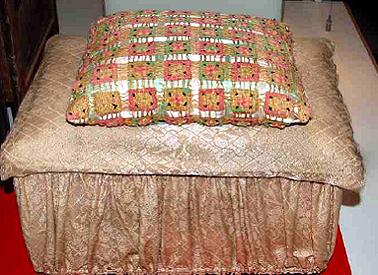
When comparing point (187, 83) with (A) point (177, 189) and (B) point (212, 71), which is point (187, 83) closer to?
(B) point (212, 71)

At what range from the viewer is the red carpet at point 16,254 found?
2.61m

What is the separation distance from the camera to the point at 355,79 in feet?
12.6

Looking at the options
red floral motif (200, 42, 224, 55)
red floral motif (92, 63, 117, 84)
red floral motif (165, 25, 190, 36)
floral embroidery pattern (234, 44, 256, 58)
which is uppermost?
red floral motif (165, 25, 190, 36)

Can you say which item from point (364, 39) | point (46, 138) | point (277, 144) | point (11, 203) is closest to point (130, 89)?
point (46, 138)

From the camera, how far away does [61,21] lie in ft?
14.8

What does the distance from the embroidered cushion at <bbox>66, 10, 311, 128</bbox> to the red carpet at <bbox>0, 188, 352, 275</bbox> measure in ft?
2.17

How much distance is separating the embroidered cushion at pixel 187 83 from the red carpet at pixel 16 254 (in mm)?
661

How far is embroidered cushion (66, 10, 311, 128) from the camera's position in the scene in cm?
224

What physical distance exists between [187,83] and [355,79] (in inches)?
72.2

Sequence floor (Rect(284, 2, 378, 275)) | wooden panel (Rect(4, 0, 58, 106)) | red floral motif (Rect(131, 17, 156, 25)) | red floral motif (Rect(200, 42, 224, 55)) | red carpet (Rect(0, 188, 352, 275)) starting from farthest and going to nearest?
1. wooden panel (Rect(4, 0, 58, 106))
2. floor (Rect(284, 2, 378, 275))
3. red carpet (Rect(0, 188, 352, 275))
4. red floral motif (Rect(131, 17, 156, 25))
5. red floral motif (Rect(200, 42, 224, 55))

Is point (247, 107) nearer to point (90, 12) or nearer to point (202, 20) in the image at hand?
point (202, 20)

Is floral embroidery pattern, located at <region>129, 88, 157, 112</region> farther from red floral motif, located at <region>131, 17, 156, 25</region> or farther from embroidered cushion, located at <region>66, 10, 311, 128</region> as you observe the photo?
red floral motif, located at <region>131, 17, 156, 25</region>

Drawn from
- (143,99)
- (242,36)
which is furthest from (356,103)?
(143,99)

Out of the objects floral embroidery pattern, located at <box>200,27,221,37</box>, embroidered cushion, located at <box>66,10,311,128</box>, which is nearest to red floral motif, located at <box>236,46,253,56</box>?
embroidered cushion, located at <box>66,10,311,128</box>
